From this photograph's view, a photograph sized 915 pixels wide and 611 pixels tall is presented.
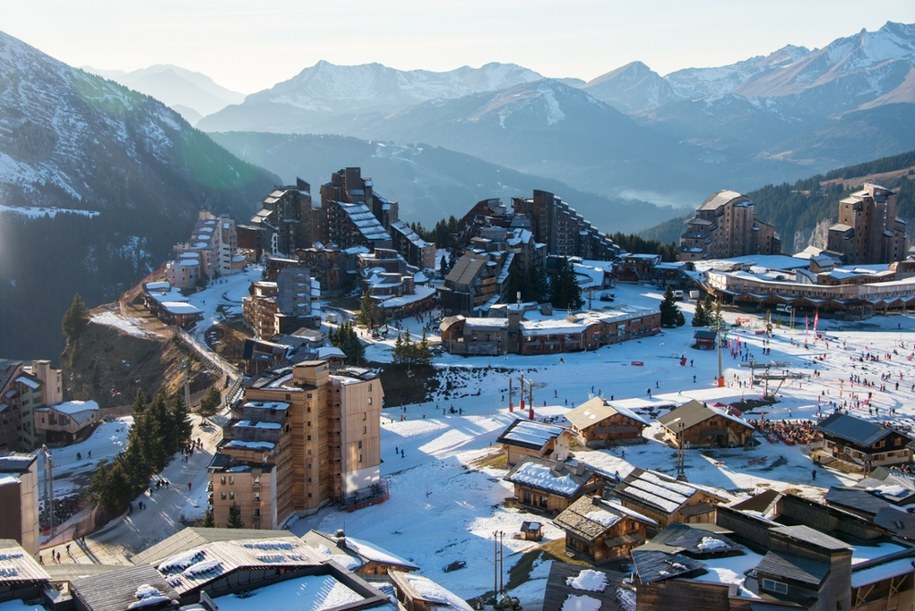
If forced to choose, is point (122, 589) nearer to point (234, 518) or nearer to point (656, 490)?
point (234, 518)

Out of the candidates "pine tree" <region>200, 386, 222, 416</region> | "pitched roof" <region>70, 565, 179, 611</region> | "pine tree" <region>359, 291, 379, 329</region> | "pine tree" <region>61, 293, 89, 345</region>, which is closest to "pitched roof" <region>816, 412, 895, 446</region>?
"pitched roof" <region>70, 565, 179, 611</region>

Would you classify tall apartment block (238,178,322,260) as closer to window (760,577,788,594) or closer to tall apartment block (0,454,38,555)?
tall apartment block (0,454,38,555)

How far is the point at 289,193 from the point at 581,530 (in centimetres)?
9641

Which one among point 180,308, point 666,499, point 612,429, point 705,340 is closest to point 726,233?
point 705,340

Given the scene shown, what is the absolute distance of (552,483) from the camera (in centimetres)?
5681

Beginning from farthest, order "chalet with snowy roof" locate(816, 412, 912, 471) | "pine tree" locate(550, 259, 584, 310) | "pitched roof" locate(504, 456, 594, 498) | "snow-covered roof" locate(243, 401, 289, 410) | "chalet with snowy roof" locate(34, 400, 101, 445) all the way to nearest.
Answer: "pine tree" locate(550, 259, 584, 310)
"chalet with snowy roof" locate(34, 400, 101, 445)
"snow-covered roof" locate(243, 401, 289, 410)
"chalet with snowy roof" locate(816, 412, 912, 471)
"pitched roof" locate(504, 456, 594, 498)

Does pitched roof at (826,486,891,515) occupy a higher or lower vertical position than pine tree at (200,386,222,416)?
higher

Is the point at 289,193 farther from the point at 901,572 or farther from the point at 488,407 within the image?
the point at 901,572

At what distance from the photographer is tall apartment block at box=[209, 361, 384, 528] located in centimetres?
5919

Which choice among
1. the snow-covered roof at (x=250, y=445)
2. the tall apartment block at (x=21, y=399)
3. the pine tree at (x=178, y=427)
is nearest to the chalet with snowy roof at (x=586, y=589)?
the snow-covered roof at (x=250, y=445)

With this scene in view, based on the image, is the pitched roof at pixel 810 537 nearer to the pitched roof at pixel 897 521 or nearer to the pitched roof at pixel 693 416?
the pitched roof at pixel 897 521

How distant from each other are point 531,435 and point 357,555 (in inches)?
822

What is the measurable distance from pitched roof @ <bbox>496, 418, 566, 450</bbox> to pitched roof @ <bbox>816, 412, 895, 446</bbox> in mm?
15198

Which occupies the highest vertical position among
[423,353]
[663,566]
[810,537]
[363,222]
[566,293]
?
[363,222]
